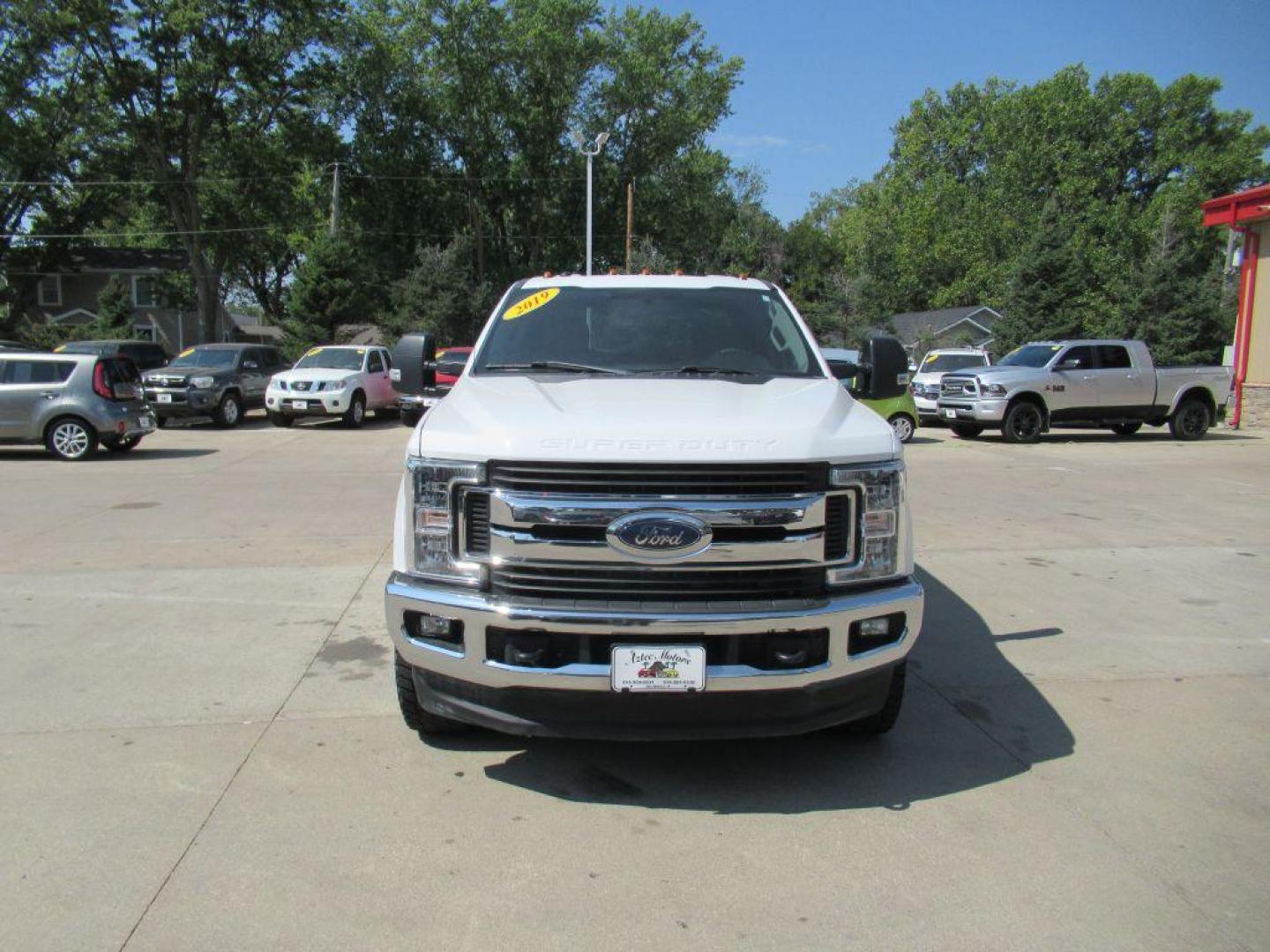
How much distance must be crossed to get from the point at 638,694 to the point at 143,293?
57019mm

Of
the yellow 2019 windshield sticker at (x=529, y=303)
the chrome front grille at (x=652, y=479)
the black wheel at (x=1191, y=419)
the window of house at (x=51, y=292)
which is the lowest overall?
the black wheel at (x=1191, y=419)

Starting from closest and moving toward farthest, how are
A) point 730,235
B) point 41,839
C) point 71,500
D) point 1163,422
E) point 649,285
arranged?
point 41,839 < point 649,285 < point 71,500 < point 1163,422 < point 730,235

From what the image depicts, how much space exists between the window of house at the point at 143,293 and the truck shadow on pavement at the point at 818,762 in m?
54.1

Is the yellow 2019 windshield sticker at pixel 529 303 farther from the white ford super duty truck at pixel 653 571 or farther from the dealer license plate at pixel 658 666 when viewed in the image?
the dealer license plate at pixel 658 666

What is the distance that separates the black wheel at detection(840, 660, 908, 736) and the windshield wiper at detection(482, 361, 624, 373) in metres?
1.92

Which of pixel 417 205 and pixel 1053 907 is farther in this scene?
pixel 417 205

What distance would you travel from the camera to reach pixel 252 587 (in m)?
6.88

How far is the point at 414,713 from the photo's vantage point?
4086 mm

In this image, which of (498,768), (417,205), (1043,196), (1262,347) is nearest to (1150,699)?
(498,768)

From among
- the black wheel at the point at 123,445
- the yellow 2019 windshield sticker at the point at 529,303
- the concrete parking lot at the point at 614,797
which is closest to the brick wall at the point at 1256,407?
the concrete parking lot at the point at 614,797

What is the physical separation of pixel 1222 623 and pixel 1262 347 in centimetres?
2049

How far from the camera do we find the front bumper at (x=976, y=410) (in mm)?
18438

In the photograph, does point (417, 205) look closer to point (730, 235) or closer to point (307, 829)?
point (730, 235)

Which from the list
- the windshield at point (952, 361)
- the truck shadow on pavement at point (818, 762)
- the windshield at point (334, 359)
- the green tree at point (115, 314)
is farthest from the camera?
the green tree at point (115, 314)
